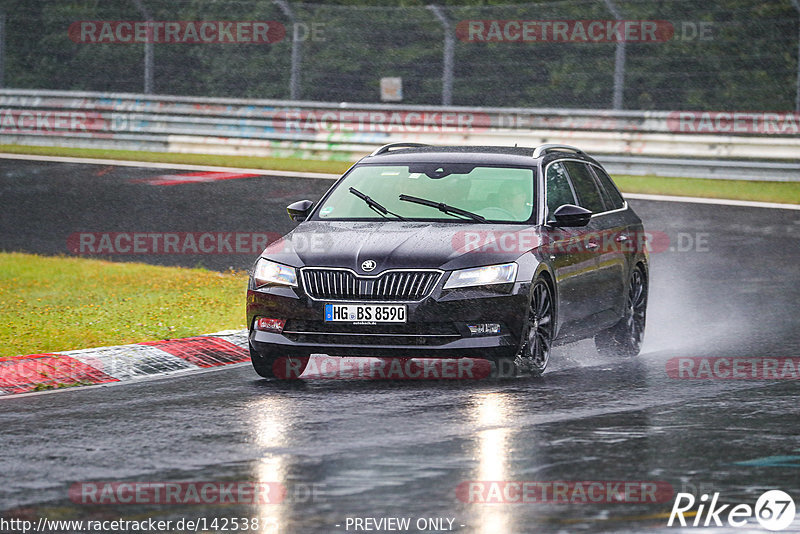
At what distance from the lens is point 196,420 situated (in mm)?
8781

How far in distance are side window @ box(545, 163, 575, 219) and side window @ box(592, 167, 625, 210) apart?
0.78m

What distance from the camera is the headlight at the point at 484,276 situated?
32.9 ft

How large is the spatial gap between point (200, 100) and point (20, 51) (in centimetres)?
665

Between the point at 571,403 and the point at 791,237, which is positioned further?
the point at 791,237

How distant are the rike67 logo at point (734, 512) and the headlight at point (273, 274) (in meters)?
4.09

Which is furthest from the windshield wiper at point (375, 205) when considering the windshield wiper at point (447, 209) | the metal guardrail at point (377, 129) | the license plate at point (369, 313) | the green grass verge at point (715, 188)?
the metal guardrail at point (377, 129)

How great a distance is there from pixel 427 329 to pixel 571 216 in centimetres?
160

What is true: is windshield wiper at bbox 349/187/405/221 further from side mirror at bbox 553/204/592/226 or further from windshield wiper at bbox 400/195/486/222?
side mirror at bbox 553/204/592/226

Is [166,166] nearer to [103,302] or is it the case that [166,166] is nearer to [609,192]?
[103,302]

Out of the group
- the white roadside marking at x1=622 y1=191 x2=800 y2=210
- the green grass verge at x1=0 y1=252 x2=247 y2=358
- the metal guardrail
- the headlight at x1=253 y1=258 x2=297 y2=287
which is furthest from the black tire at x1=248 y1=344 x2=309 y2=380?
the metal guardrail

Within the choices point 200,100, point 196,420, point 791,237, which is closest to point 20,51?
point 200,100

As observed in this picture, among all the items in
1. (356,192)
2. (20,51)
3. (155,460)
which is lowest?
(155,460)

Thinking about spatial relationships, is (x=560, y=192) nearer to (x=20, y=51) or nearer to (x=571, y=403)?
(x=571, y=403)

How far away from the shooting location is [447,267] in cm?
1004
